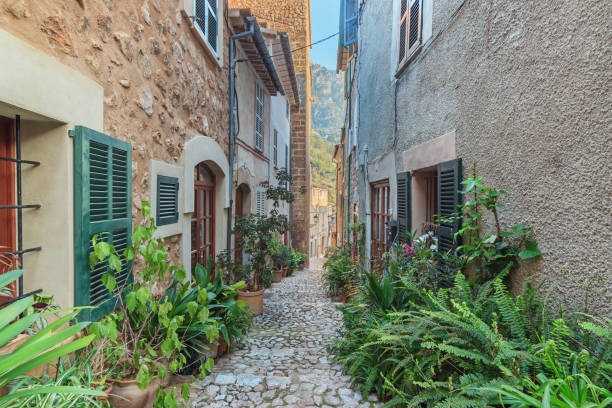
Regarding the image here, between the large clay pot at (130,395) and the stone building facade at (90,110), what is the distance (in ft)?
1.86

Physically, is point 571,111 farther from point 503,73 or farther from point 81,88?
point 81,88

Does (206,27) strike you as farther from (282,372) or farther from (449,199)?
(282,372)

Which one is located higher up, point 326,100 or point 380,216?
point 326,100

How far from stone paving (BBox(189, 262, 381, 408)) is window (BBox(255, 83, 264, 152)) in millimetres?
3769

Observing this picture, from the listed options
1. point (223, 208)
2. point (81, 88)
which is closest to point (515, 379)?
point (81, 88)

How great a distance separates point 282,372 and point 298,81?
40.8 ft

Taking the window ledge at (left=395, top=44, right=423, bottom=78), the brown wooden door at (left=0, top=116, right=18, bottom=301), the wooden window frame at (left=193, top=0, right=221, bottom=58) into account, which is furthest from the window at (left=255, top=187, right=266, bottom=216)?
the brown wooden door at (left=0, top=116, right=18, bottom=301)

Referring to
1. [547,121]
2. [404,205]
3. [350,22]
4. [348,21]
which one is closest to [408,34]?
[404,205]

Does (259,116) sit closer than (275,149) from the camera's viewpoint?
Yes

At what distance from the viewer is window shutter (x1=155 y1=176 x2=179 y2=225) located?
2977mm

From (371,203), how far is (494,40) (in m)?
4.13

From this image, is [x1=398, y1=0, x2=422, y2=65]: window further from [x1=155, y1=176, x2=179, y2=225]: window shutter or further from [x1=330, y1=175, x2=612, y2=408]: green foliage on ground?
[x1=155, y1=176, x2=179, y2=225]: window shutter

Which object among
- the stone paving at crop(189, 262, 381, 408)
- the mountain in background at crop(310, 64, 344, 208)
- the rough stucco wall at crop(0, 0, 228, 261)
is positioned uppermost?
the mountain in background at crop(310, 64, 344, 208)

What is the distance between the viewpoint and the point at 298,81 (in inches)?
534
